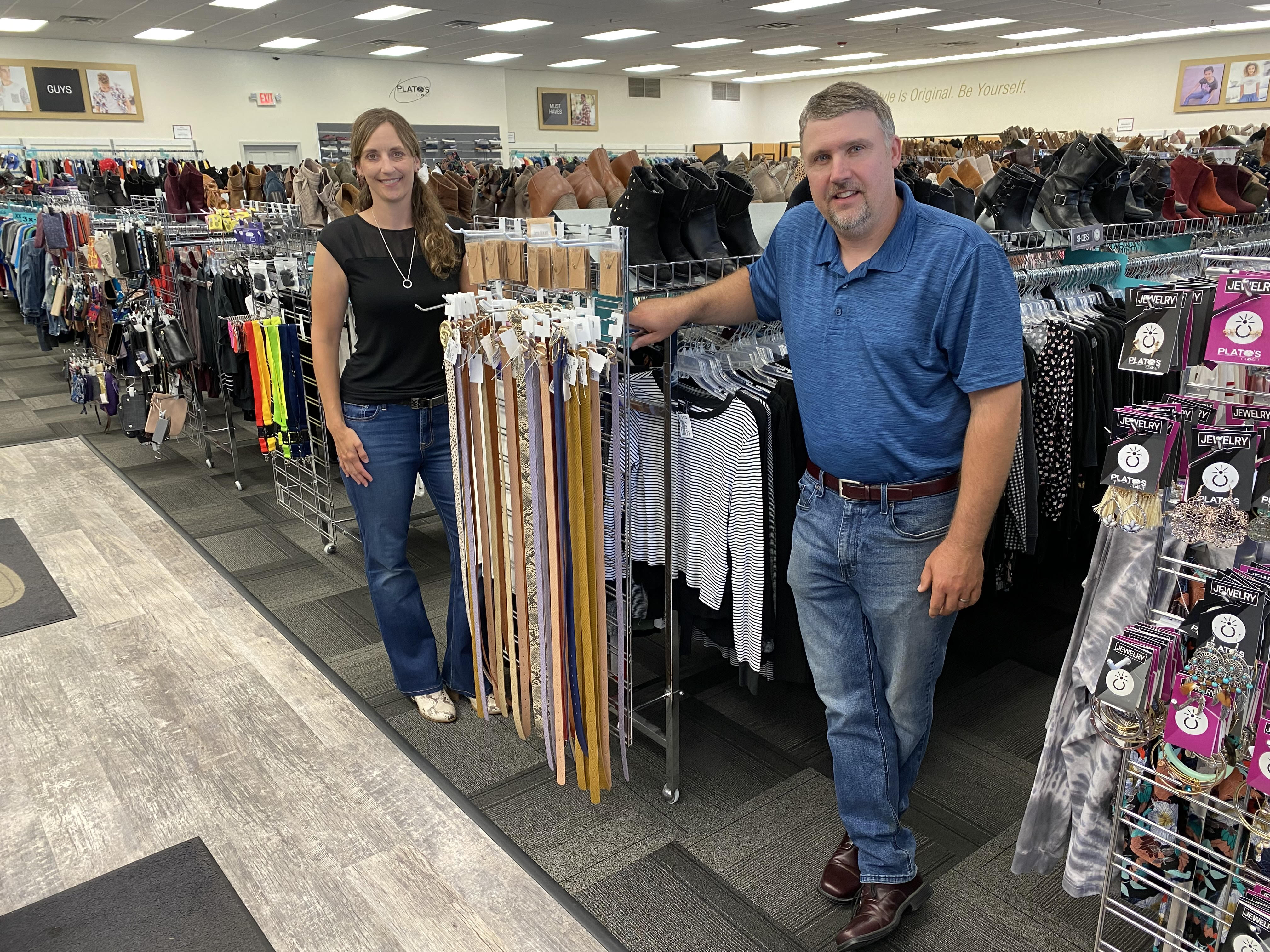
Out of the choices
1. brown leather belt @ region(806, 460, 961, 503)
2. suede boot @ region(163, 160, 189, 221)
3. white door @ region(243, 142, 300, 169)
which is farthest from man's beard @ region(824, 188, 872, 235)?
white door @ region(243, 142, 300, 169)

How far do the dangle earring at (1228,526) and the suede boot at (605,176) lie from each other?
7.59ft

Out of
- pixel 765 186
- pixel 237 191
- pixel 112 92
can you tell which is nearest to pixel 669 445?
pixel 765 186

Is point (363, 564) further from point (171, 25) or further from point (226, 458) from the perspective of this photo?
point (171, 25)

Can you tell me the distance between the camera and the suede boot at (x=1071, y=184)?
10.9 ft

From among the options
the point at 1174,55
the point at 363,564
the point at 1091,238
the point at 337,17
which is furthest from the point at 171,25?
the point at 1174,55

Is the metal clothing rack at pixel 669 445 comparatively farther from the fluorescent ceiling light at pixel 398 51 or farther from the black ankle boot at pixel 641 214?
the fluorescent ceiling light at pixel 398 51

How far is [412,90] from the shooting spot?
17547 mm

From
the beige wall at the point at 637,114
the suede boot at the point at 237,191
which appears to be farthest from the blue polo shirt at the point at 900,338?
the beige wall at the point at 637,114

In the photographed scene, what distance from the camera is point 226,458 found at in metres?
5.68

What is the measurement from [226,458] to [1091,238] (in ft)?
16.2

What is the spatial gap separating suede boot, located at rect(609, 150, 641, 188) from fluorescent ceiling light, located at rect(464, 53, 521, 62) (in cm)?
1458

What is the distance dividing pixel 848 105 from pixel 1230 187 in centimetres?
317

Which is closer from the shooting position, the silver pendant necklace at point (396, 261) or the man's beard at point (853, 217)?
the man's beard at point (853, 217)

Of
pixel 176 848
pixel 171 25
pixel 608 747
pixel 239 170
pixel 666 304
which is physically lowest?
pixel 176 848
